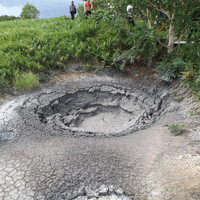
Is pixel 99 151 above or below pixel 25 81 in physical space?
below

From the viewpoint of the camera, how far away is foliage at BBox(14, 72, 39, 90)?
550 cm

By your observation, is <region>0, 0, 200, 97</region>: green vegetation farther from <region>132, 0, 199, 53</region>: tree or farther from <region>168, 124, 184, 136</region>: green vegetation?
<region>168, 124, 184, 136</region>: green vegetation

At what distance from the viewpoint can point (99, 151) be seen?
321cm

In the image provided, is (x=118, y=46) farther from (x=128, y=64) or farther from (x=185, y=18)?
(x=185, y=18)

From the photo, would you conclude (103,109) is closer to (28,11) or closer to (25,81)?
(25,81)

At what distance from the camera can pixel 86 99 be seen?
5.85 m

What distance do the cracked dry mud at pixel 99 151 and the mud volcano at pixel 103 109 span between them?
0.09ft

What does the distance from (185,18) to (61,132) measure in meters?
4.19

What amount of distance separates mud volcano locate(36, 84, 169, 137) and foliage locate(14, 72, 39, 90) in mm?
867

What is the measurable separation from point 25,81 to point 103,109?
96.9 inches

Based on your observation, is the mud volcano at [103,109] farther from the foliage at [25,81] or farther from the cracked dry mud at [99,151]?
the foliage at [25,81]

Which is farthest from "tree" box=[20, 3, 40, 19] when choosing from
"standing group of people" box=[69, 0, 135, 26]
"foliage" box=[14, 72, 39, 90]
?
"foliage" box=[14, 72, 39, 90]

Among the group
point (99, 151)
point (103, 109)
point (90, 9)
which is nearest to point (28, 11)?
point (90, 9)

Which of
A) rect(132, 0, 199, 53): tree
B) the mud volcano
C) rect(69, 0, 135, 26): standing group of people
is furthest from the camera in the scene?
rect(69, 0, 135, 26): standing group of people
